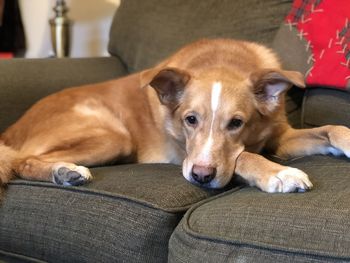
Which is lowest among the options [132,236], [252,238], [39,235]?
[39,235]

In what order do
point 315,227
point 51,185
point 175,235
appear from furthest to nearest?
1. point 51,185
2. point 175,235
3. point 315,227

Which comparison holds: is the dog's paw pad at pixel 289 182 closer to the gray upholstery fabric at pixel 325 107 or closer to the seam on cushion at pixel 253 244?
the seam on cushion at pixel 253 244

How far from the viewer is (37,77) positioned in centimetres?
220

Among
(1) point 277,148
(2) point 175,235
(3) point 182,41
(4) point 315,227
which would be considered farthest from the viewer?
(3) point 182,41

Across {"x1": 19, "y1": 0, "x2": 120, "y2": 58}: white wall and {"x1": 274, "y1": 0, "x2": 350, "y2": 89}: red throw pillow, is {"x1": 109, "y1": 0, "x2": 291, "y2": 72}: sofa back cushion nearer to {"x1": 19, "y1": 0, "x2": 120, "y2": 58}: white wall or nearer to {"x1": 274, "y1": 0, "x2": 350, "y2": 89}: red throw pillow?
{"x1": 274, "y1": 0, "x2": 350, "y2": 89}: red throw pillow

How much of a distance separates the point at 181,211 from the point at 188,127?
408 mm

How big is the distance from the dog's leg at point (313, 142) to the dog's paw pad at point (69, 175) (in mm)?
671

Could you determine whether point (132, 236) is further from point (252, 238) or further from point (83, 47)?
point (83, 47)

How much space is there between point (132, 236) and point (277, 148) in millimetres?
715

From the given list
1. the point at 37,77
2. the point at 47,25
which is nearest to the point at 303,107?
the point at 37,77

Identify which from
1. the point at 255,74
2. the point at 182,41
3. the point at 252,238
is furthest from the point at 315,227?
the point at 182,41

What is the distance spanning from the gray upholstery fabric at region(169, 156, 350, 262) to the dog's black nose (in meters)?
0.15

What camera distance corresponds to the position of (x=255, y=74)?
1633 millimetres

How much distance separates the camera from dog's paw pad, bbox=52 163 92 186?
4.79ft
